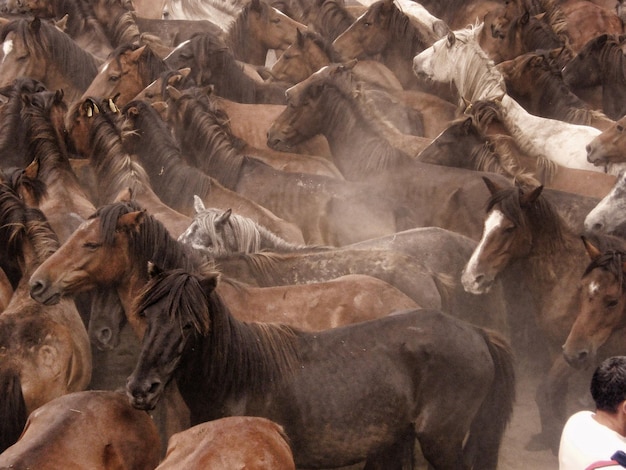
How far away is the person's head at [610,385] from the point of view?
13.7 feet

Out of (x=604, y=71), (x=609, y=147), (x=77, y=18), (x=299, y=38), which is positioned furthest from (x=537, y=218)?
(x=77, y=18)

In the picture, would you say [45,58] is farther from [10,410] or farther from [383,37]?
[10,410]

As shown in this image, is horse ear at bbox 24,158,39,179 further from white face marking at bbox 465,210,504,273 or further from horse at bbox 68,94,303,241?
white face marking at bbox 465,210,504,273

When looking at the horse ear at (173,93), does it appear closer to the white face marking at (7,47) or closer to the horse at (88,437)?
the white face marking at (7,47)

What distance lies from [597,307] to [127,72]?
600 cm

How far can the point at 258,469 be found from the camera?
15.1 feet

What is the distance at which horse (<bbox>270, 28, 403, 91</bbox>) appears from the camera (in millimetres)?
11609

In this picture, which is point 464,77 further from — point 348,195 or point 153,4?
point 153,4

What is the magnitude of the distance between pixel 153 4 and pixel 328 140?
6646 millimetres

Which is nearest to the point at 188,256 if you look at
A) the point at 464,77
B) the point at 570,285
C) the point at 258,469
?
the point at 258,469

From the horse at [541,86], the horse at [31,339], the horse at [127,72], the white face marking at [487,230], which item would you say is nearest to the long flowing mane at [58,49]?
the horse at [127,72]

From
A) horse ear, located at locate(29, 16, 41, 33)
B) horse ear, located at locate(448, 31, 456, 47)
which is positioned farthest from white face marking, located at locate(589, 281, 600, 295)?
horse ear, located at locate(29, 16, 41, 33)

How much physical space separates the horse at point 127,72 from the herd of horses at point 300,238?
24 mm

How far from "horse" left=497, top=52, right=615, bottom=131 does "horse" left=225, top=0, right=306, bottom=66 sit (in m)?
2.93
